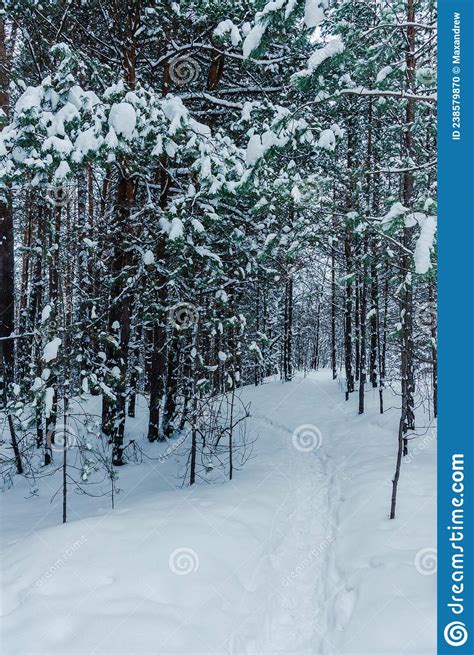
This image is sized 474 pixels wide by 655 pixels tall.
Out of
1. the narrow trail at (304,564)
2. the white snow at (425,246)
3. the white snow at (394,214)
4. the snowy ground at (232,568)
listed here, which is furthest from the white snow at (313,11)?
the narrow trail at (304,564)

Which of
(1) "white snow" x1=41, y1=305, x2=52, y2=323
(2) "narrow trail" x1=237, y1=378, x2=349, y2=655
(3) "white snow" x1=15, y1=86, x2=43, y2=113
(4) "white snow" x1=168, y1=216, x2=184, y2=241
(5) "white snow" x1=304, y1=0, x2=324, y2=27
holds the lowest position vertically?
(2) "narrow trail" x1=237, y1=378, x2=349, y2=655

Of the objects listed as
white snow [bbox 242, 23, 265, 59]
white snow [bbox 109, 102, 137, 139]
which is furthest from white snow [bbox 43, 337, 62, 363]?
white snow [bbox 242, 23, 265, 59]

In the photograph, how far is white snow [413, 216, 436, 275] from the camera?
4.39m

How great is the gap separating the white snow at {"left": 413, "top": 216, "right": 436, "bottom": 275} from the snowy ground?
3.39m

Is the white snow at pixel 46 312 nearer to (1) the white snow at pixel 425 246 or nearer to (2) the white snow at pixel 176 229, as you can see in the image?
(2) the white snow at pixel 176 229

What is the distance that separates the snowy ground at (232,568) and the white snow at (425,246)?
3.39m

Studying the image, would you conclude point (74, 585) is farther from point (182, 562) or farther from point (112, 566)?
point (182, 562)

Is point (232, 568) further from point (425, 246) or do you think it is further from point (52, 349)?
point (425, 246)

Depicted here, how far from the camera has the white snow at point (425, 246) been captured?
439cm

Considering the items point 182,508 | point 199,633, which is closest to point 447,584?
point 199,633

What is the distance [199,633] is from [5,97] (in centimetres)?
1071

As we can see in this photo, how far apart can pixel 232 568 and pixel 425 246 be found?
439 cm

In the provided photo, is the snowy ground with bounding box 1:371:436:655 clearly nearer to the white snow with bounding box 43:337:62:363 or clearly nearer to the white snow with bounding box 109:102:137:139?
the white snow with bounding box 43:337:62:363

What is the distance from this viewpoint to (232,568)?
541cm
